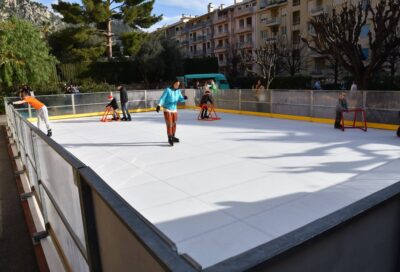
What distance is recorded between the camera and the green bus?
123 feet

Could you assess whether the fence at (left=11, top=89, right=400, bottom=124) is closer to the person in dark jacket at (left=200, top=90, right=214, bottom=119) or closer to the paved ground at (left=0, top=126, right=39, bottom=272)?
the person in dark jacket at (left=200, top=90, right=214, bottom=119)

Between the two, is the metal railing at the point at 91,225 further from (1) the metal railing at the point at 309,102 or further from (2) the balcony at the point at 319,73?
(2) the balcony at the point at 319,73

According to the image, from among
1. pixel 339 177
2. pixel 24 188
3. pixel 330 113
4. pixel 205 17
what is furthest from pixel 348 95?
pixel 205 17

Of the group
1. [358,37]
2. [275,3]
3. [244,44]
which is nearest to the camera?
[358,37]

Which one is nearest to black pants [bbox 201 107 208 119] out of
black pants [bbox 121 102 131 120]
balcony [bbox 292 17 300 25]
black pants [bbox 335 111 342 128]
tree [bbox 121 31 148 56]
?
black pants [bbox 121 102 131 120]

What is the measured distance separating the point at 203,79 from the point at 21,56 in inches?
759

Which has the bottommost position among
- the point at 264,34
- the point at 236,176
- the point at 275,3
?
the point at 236,176

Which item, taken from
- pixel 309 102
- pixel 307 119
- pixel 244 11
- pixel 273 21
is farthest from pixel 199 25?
pixel 307 119

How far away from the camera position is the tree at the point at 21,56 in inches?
966

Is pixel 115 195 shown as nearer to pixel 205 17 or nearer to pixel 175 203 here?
pixel 175 203

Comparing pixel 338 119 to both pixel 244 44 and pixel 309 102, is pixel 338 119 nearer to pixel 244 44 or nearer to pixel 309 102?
pixel 309 102

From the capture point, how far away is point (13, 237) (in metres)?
4.14

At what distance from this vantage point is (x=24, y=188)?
5.97 meters

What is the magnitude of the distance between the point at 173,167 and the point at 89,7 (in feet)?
106
